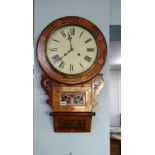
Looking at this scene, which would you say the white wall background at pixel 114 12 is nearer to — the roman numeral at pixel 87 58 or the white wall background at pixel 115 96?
the roman numeral at pixel 87 58

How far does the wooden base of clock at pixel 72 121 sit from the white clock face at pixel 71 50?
0.27 meters

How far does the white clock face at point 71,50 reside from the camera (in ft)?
5.36

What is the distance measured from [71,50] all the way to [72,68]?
0.12m

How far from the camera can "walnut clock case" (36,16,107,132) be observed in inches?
63.6

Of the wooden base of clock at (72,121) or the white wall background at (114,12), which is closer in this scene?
the wooden base of clock at (72,121)

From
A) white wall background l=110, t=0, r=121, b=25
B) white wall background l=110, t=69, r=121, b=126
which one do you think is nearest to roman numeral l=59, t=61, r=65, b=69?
white wall background l=110, t=0, r=121, b=25

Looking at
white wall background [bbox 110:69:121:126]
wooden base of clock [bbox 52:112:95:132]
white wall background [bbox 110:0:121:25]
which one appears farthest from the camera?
white wall background [bbox 110:69:121:126]

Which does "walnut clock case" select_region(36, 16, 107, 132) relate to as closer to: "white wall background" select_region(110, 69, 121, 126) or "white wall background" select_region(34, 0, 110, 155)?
"white wall background" select_region(34, 0, 110, 155)

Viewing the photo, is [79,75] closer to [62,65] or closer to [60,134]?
[62,65]

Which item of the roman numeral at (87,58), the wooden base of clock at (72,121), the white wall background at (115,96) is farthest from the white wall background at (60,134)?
the white wall background at (115,96)

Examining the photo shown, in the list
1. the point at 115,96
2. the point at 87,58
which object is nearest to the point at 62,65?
the point at 87,58
